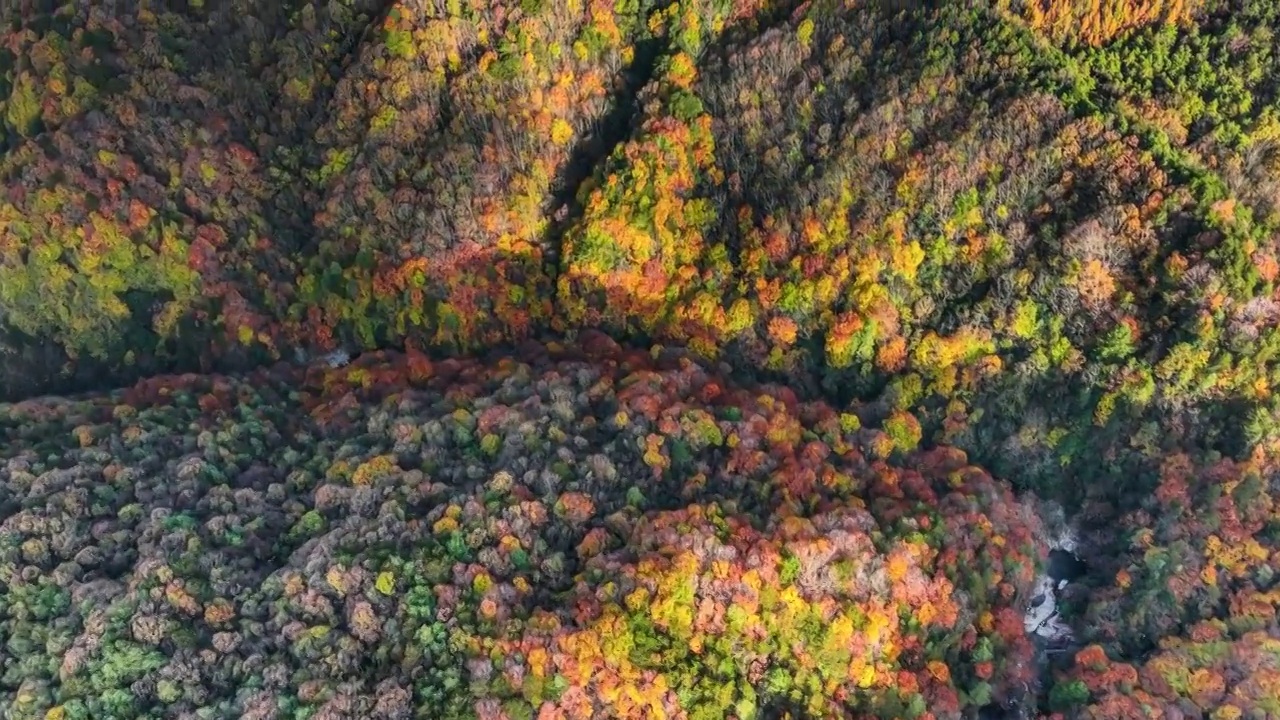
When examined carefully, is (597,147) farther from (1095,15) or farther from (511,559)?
(1095,15)

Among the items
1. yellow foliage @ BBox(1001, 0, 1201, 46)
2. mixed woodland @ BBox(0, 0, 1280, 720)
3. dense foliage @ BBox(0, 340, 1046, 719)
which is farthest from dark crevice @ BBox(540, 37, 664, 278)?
yellow foliage @ BBox(1001, 0, 1201, 46)

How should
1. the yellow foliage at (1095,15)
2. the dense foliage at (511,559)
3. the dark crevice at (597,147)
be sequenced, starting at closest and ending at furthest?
1. the dense foliage at (511,559)
2. the yellow foliage at (1095,15)
3. the dark crevice at (597,147)

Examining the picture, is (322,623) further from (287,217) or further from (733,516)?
(287,217)

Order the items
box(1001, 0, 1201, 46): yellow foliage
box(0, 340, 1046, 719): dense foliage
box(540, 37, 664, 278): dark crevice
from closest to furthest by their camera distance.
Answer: box(0, 340, 1046, 719): dense foliage → box(1001, 0, 1201, 46): yellow foliage → box(540, 37, 664, 278): dark crevice

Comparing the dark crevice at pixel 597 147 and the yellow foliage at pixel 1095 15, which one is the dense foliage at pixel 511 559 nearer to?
the dark crevice at pixel 597 147

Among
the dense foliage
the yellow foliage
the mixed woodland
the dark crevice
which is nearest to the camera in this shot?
the dense foliage

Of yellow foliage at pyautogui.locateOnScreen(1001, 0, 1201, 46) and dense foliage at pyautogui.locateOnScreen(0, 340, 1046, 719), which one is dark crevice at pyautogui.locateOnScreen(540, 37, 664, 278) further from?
yellow foliage at pyautogui.locateOnScreen(1001, 0, 1201, 46)

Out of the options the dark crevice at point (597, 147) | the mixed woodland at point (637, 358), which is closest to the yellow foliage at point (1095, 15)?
the mixed woodland at point (637, 358)

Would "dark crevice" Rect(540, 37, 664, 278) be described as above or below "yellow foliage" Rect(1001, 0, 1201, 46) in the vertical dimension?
below

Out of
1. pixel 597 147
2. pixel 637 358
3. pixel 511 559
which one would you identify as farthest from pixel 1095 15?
pixel 511 559

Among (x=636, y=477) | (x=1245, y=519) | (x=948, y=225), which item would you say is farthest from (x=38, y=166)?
(x=1245, y=519)
